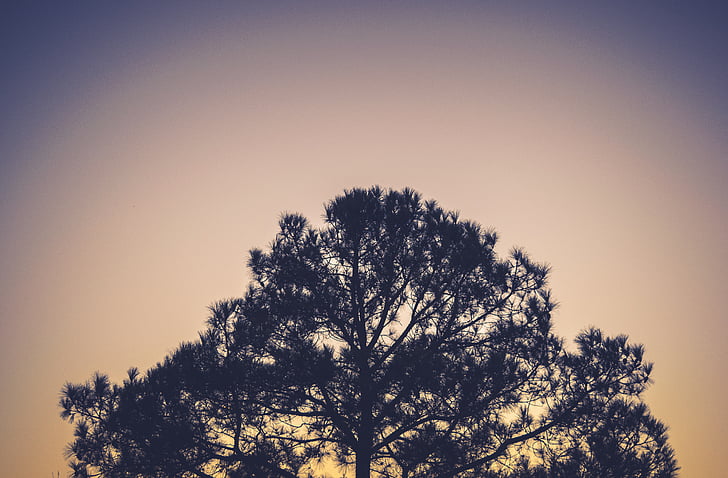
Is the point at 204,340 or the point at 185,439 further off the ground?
the point at 204,340

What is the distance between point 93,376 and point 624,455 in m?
7.08

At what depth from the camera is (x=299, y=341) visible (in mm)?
7262

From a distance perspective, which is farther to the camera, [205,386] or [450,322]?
[450,322]

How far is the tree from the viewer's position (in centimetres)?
703

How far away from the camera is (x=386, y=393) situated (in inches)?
286

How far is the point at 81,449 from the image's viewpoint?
7.34 metres

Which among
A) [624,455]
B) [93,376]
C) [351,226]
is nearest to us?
[624,455]

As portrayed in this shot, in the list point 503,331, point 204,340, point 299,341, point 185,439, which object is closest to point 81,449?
point 185,439

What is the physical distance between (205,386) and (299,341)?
4.63 feet

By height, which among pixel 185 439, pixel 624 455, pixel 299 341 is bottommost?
pixel 624 455

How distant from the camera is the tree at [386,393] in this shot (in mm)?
7027

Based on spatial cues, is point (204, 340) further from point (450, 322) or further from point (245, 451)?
point (450, 322)

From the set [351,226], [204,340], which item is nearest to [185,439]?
[204,340]

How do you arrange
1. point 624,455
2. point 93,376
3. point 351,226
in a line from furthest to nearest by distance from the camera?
point 351,226
point 93,376
point 624,455
